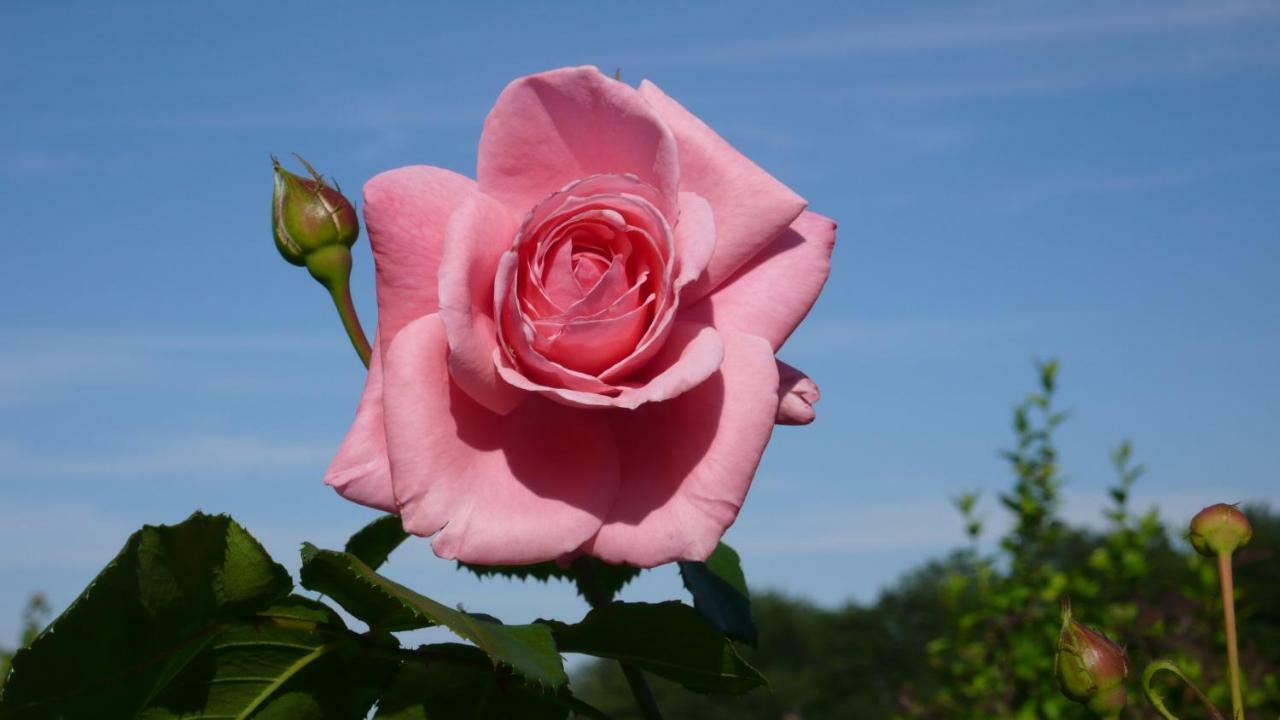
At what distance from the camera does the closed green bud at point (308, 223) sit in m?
1.26

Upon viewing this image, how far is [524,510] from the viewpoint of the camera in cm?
104

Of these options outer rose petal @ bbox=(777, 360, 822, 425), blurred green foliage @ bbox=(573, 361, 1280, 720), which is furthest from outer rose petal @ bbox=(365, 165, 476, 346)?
blurred green foliage @ bbox=(573, 361, 1280, 720)

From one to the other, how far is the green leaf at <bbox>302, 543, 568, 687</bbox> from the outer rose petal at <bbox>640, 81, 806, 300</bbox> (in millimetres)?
350

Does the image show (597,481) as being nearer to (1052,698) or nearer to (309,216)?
(309,216)

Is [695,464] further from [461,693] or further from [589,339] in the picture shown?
[461,693]

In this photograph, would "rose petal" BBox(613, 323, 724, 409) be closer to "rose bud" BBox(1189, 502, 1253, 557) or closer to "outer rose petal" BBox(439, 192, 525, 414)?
"outer rose petal" BBox(439, 192, 525, 414)

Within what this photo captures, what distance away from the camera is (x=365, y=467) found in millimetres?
1052

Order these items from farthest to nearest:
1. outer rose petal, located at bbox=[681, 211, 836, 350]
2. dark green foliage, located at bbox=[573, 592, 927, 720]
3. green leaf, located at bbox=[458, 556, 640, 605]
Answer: dark green foliage, located at bbox=[573, 592, 927, 720] → green leaf, located at bbox=[458, 556, 640, 605] → outer rose petal, located at bbox=[681, 211, 836, 350]

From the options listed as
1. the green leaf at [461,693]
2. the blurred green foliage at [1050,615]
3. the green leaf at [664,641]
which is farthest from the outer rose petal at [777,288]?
the blurred green foliage at [1050,615]

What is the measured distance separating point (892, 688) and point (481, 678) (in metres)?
14.6

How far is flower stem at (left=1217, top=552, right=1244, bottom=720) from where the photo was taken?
106 cm

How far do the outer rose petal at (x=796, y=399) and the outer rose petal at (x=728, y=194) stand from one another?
4.5 inches

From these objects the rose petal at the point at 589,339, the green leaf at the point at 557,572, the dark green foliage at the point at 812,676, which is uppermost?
the dark green foliage at the point at 812,676

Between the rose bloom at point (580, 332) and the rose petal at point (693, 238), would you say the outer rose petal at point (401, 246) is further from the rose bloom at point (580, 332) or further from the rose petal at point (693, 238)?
the rose petal at point (693, 238)
